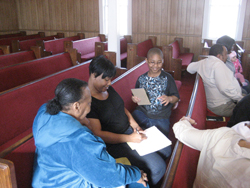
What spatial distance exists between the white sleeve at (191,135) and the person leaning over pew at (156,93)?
0.84 metres

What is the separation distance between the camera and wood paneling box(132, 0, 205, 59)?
264 inches

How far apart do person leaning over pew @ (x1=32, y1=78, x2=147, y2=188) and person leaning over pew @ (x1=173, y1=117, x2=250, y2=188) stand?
0.48 m

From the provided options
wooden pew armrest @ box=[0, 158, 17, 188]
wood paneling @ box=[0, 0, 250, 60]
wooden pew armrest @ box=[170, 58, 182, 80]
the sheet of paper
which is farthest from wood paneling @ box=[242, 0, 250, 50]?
wooden pew armrest @ box=[0, 158, 17, 188]

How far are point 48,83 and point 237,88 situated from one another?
2.46 meters

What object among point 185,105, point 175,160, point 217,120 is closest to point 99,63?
point 175,160

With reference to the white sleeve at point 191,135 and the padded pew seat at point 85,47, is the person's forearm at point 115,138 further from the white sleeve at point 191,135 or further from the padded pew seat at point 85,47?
the padded pew seat at point 85,47

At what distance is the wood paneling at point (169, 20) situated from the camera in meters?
6.71

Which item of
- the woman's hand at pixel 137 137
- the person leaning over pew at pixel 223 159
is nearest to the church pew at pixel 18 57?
the woman's hand at pixel 137 137

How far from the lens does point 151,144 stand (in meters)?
2.01

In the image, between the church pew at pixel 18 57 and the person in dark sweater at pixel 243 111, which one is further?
the church pew at pixel 18 57

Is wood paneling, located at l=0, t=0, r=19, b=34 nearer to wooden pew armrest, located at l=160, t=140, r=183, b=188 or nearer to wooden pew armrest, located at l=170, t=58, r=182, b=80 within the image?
wooden pew armrest, located at l=170, t=58, r=182, b=80

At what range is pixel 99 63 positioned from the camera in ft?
6.56

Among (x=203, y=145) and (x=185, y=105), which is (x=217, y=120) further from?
(x=203, y=145)

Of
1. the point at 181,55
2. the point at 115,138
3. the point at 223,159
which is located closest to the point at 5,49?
the point at 115,138
